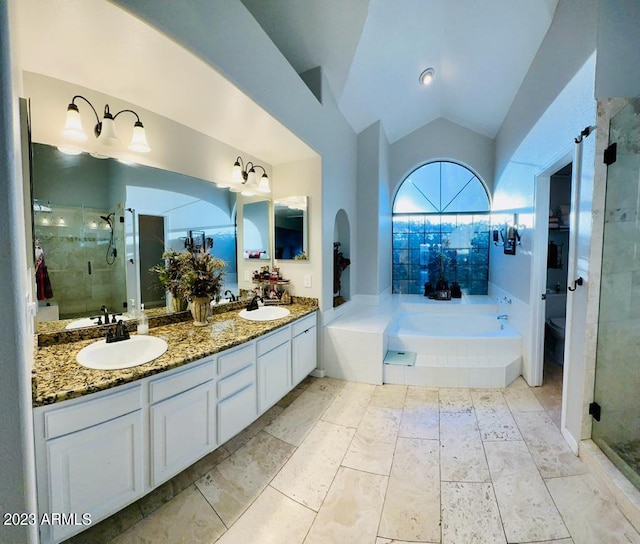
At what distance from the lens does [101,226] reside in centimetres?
182

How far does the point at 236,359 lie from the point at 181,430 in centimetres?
48

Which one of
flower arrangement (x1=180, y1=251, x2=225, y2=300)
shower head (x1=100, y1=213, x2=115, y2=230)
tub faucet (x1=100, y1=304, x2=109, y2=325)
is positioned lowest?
tub faucet (x1=100, y1=304, x2=109, y2=325)

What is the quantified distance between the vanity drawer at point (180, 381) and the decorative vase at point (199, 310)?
56 cm

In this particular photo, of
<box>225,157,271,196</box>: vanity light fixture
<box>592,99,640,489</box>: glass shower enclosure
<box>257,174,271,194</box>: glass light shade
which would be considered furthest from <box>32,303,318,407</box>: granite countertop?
<box>592,99,640,489</box>: glass shower enclosure

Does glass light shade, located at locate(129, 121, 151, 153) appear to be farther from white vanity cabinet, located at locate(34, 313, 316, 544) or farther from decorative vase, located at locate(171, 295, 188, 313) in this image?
white vanity cabinet, located at locate(34, 313, 316, 544)

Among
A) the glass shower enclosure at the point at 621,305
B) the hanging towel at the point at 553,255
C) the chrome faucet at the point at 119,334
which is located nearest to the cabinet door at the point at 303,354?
the chrome faucet at the point at 119,334

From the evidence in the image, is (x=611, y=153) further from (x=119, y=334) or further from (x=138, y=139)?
(x=119, y=334)

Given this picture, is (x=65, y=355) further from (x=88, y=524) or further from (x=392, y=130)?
(x=392, y=130)

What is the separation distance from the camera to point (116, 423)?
127 cm

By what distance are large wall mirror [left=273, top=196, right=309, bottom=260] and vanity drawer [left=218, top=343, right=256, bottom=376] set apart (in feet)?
4.47

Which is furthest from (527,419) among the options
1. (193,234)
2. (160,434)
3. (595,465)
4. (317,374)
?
(193,234)

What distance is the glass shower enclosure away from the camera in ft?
5.64

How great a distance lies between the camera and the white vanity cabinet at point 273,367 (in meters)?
2.09

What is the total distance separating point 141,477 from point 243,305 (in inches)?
62.8
